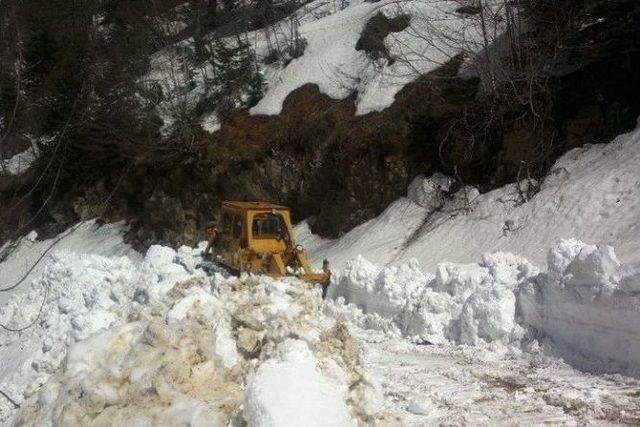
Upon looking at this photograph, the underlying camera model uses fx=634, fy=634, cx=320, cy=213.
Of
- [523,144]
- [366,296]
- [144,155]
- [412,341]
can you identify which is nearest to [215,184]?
[144,155]

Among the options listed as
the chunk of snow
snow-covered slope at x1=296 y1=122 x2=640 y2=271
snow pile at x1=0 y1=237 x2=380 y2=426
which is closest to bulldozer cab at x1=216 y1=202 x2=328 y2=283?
snow-covered slope at x1=296 y1=122 x2=640 y2=271

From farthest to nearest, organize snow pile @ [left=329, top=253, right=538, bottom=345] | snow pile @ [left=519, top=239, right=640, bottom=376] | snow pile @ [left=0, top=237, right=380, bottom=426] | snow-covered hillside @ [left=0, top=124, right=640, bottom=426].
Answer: snow pile @ [left=329, top=253, right=538, bottom=345] → snow pile @ [left=519, top=239, right=640, bottom=376] → snow-covered hillside @ [left=0, top=124, right=640, bottom=426] → snow pile @ [left=0, top=237, right=380, bottom=426]

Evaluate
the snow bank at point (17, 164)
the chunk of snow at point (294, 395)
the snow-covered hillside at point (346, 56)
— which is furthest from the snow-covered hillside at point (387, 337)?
the snow-covered hillside at point (346, 56)

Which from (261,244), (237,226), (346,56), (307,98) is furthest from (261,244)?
(346,56)

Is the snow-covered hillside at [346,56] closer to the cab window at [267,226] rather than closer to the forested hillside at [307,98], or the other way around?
the forested hillside at [307,98]

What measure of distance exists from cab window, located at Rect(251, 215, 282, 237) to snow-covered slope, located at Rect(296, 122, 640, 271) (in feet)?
9.94

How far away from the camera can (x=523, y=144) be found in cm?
1595

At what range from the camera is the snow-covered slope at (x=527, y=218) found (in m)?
12.1

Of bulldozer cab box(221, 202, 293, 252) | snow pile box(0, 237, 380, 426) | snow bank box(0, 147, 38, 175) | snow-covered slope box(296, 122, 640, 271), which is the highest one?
snow bank box(0, 147, 38, 175)

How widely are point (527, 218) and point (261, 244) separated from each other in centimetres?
590

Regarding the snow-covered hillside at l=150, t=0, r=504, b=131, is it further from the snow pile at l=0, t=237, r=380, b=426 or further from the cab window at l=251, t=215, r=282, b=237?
the snow pile at l=0, t=237, r=380, b=426

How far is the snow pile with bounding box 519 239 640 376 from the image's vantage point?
6730 millimetres

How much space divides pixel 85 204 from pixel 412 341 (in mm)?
24381

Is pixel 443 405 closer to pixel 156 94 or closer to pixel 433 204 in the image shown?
pixel 433 204
